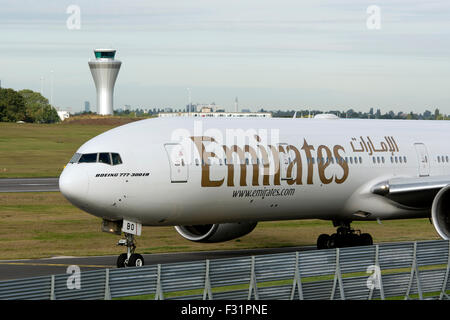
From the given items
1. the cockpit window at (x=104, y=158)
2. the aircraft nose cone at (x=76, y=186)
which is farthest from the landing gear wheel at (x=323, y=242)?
the aircraft nose cone at (x=76, y=186)

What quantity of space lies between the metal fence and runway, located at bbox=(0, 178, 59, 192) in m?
42.0

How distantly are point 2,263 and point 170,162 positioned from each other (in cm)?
899

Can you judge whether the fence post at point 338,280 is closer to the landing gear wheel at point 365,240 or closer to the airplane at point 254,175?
the airplane at point 254,175

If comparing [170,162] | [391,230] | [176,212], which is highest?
[170,162]

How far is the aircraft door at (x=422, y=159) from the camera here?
3491cm

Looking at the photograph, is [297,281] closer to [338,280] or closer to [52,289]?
[338,280]

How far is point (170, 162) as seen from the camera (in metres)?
26.9

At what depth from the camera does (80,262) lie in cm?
3198

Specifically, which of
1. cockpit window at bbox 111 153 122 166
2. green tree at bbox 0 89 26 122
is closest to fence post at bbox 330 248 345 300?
cockpit window at bbox 111 153 122 166

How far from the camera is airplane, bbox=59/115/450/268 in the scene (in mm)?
26328

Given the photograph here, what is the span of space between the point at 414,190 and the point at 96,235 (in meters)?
15.7

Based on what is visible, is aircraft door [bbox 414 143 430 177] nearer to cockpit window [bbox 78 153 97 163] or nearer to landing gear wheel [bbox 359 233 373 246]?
landing gear wheel [bbox 359 233 373 246]
